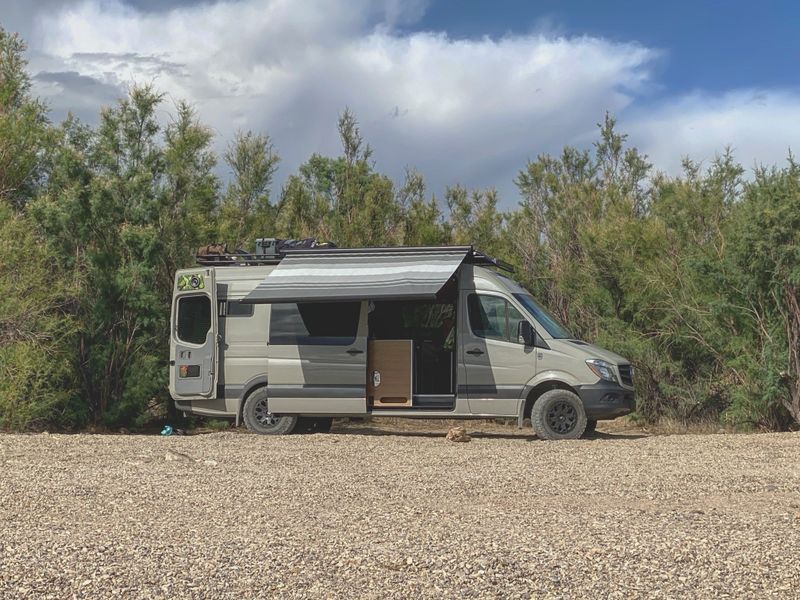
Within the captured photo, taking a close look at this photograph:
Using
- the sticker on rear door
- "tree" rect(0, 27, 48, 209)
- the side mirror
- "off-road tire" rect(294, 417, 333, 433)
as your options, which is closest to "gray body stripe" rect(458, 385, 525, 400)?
the side mirror

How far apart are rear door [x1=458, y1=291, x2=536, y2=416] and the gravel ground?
140 centimetres

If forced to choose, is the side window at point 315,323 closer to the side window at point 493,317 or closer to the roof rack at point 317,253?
the roof rack at point 317,253

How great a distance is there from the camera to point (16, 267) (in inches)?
590

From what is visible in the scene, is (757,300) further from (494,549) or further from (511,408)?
(494,549)

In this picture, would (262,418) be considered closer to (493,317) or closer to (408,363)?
(408,363)

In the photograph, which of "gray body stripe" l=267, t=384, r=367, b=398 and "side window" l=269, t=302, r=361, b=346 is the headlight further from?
"side window" l=269, t=302, r=361, b=346

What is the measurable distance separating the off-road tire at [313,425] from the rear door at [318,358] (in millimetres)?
743

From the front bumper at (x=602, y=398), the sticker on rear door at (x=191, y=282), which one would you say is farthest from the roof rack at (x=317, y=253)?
the front bumper at (x=602, y=398)

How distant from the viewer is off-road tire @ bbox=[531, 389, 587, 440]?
13289 millimetres

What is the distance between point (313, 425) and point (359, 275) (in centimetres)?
293

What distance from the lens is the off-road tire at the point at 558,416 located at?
43.6ft

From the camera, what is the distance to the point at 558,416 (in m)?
13.4

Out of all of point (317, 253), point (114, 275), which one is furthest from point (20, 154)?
point (317, 253)

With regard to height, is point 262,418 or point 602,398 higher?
point 602,398
